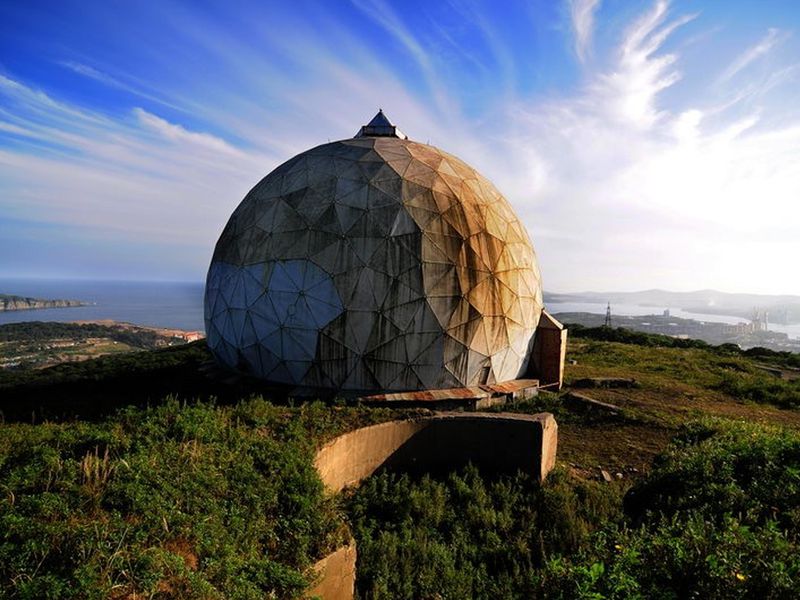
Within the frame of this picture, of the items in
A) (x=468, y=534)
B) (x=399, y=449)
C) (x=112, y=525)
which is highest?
(x=112, y=525)

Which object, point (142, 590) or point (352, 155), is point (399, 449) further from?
point (352, 155)

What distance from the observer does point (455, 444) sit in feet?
33.7

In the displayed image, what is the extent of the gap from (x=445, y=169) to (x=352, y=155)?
312cm

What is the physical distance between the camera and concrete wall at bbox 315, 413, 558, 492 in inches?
378

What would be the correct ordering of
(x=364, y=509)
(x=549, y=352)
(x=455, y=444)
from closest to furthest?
1. (x=364, y=509)
2. (x=455, y=444)
3. (x=549, y=352)

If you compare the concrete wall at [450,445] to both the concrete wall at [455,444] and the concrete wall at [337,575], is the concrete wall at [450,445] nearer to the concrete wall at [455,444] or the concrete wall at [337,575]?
the concrete wall at [455,444]

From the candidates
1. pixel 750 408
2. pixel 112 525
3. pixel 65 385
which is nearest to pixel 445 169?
pixel 112 525

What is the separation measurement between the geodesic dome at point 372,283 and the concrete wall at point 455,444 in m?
1.75

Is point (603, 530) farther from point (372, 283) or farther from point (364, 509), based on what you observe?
point (372, 283)

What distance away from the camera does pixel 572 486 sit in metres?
9.30

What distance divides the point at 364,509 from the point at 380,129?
43.5 feet

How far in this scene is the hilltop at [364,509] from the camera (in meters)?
3.99

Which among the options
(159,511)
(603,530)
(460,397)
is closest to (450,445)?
(460,397)

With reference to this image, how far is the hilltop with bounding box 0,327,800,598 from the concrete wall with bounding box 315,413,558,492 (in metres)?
0.42
